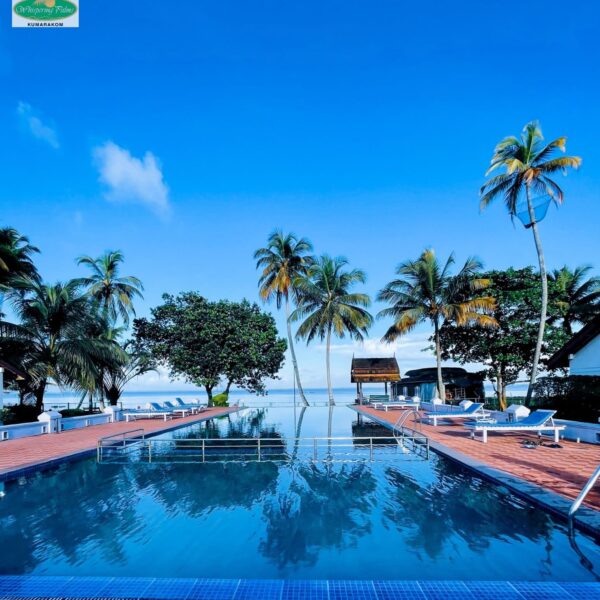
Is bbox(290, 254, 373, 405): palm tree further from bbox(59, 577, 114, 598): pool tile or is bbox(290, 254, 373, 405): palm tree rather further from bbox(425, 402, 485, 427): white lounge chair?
bbox(59, 577, 114, 598): pool tile

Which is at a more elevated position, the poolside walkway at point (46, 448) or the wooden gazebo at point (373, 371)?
the wooden gazebo at point (373, 371)

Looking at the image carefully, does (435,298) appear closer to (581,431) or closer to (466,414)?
(466,414)

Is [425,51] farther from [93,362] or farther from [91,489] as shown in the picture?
[93,362]

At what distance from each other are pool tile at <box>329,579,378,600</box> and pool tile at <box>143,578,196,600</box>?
1282mm

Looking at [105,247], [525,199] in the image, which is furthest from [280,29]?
[105,247]

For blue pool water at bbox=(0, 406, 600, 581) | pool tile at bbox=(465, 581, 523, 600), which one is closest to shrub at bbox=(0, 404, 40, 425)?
blue pool water at bbox=(0, 406, 600, 581)

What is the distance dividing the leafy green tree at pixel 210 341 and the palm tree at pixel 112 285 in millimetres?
5145

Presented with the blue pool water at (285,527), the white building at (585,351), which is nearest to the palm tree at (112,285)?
the blue pool water at (285,527)

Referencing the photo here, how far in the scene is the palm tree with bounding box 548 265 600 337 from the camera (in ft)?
86.4

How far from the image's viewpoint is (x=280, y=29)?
1490cm

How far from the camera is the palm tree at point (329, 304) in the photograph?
31.0 meters

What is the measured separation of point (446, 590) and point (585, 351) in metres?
12.4

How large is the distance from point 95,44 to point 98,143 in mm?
2958

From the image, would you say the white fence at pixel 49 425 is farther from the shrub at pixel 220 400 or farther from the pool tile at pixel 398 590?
the pool tile at pixel 398 590
